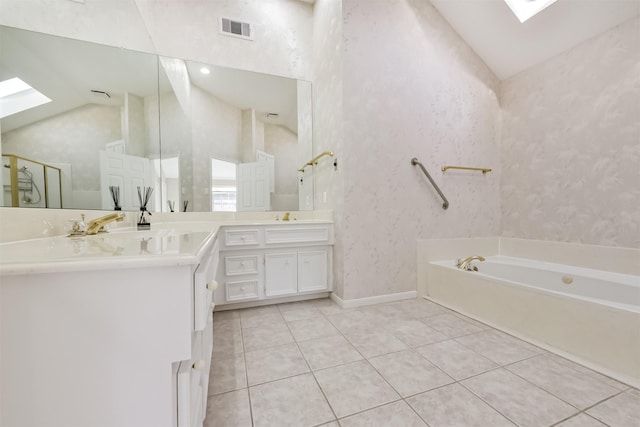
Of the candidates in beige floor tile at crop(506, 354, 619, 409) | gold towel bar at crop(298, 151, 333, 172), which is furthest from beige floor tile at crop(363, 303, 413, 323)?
gold towel bar at crop(298, 151, 333, 172)

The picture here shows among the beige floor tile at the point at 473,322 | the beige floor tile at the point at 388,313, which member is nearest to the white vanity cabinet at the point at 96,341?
the beige floor tile at the point at 388,313

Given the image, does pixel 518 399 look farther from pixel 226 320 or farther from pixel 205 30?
pixel 205 30

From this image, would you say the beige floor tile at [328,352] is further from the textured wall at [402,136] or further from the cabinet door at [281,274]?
the cabinet door at [281,274]

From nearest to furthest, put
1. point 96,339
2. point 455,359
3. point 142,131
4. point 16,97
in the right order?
point 96,339 → point 16,97 → point 455,359 → point 142,131

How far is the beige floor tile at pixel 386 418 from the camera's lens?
3.39 feet

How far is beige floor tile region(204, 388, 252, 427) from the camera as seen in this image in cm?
104

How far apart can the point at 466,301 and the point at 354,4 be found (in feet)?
8.88

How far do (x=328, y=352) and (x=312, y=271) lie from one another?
90 centimetres

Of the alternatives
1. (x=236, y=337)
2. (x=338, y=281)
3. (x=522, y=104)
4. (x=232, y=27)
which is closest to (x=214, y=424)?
(x=236, y=337)

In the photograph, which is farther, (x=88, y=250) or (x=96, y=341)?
(x=88, y=250)

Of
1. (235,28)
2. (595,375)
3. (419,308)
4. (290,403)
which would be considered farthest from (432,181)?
(235,28)

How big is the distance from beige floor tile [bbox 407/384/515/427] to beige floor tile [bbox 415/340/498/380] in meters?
0.14

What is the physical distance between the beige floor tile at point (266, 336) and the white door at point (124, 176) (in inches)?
48.0

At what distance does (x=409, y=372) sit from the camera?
4.45 feet
